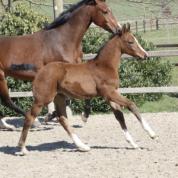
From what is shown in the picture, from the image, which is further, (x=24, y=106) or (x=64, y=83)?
(x=24, y=106)

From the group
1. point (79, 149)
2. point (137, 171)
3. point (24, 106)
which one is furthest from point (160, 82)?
point (137, 171)

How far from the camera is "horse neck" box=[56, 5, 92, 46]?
881cm

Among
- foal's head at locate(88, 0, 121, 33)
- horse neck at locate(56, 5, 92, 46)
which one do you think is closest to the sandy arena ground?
horse neck at locate(56, 5, 92, 46)

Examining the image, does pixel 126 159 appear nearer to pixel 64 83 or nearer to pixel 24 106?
pixel 64 83

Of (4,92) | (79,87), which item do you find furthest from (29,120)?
(4,92)

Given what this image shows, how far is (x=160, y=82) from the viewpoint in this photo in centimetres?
1271

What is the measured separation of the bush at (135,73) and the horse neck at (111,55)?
13.8 feet

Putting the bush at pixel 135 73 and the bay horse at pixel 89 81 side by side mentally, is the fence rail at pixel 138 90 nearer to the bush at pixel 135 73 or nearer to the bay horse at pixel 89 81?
the bush at pixel 135 73

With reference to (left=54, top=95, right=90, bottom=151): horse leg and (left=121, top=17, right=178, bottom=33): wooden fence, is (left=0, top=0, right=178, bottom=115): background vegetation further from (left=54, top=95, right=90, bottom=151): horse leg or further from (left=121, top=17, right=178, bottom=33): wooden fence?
(left=121, top=17, right=178, bottom=33): wooden fence

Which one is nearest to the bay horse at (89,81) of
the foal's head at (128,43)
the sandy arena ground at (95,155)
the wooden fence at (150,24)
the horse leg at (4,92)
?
the foal's head at (128,43)

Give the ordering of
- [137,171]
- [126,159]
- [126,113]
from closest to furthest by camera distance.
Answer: [137,171], [126,159], [126,113]

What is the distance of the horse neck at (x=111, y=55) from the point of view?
7.29 metres

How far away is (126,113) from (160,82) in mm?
1934

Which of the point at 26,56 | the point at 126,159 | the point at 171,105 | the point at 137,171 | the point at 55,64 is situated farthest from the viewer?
the point at 171,105
